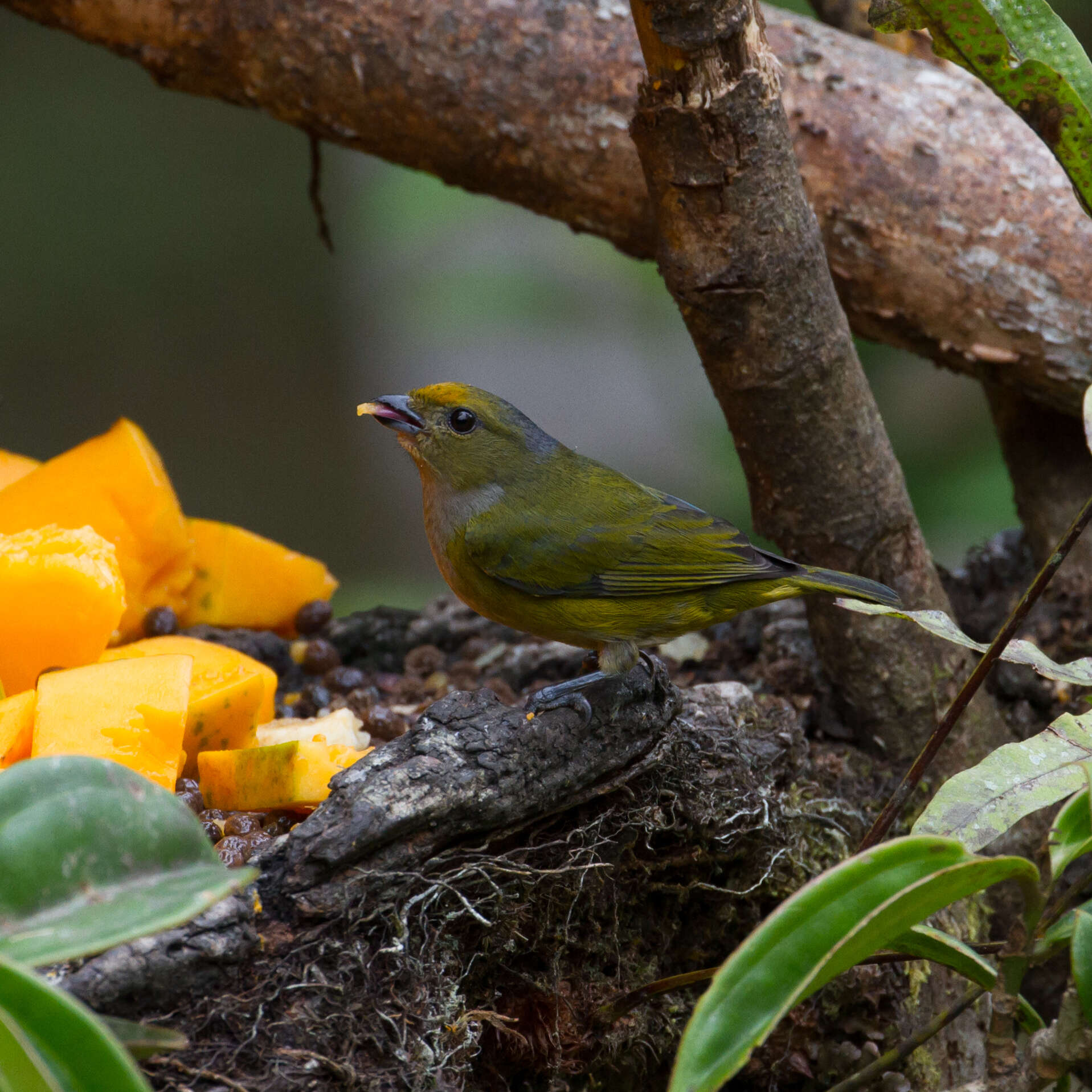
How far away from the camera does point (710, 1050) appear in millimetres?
1276

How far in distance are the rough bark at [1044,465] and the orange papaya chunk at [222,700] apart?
2.29 meters

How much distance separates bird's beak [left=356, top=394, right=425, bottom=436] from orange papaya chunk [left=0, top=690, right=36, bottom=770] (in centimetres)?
105

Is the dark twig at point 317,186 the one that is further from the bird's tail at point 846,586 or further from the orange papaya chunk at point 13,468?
the bird's tail at point 846,586

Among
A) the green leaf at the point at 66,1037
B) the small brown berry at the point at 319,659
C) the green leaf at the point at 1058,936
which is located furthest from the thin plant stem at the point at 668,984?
the small brown berry at the point at 319,659

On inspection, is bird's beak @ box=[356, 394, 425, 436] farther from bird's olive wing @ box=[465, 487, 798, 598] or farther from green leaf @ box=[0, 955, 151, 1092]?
green leaf @ box=[0, 955, 151, 1092]

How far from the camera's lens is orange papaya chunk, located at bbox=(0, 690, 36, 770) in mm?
1989

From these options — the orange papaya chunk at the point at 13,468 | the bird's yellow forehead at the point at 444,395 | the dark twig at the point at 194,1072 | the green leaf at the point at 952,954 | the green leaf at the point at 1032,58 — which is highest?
the green leaf at the point at 1032,58

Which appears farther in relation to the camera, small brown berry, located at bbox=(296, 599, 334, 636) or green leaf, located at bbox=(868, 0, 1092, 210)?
small brown berry, located at bbox=(296, 599, 334, 636)

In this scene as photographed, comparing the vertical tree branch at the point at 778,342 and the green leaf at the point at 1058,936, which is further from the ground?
the vertical tree branch at the point at 778,342

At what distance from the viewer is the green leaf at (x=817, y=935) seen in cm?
127

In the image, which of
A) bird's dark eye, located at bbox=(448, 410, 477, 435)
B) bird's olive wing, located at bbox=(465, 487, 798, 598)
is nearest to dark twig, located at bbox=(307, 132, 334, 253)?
bird's dark eye, located at bbox=(448, 410, 477, 435)

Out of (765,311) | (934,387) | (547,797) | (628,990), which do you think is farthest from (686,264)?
→ (934,387)

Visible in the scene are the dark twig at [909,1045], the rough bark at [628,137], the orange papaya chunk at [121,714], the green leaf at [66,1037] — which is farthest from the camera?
the rough bark at [628,137]

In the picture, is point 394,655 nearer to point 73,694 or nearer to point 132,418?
point 73,694
